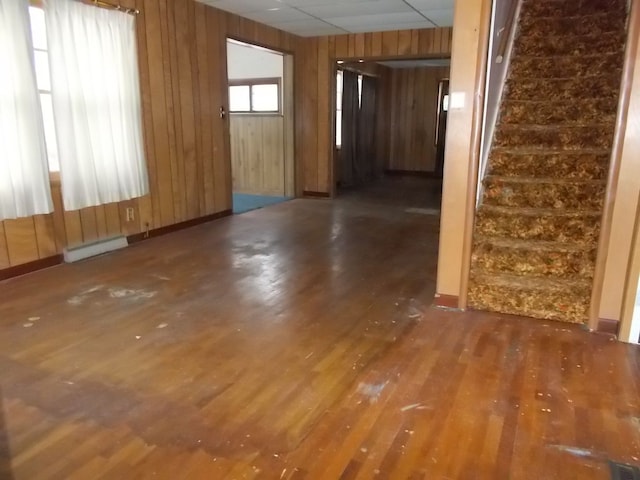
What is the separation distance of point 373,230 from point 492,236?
2213 millimetres

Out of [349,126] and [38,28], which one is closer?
[38,28]

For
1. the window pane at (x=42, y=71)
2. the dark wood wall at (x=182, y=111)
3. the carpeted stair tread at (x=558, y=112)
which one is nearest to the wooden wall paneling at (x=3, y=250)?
the dark wood wall at (x=182, y=111)

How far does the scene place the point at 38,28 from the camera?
3.89m

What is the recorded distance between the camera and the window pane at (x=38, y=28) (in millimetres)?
3848

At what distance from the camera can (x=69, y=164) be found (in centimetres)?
411

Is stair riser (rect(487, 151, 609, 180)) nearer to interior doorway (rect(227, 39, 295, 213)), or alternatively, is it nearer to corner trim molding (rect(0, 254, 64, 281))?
corner trim molding (rect(0, 254, 64, 281))

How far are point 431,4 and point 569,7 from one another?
1473 mm

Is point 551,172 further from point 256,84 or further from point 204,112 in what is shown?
point 256,84

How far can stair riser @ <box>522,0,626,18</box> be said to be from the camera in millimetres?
A: 5023

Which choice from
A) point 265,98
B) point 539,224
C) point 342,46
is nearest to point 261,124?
point 265,98

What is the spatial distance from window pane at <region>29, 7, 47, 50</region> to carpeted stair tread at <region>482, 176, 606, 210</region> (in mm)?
3713

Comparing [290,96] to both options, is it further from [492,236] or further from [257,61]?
[492,236]

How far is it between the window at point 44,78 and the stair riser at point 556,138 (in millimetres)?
3735

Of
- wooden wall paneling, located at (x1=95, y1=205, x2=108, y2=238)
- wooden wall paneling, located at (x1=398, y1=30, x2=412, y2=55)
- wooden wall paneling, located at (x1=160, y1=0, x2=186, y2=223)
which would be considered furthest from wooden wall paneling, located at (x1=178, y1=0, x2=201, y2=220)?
wooden wall paneling, located at (x1=398, y1=30, x2=412, y2=55)
